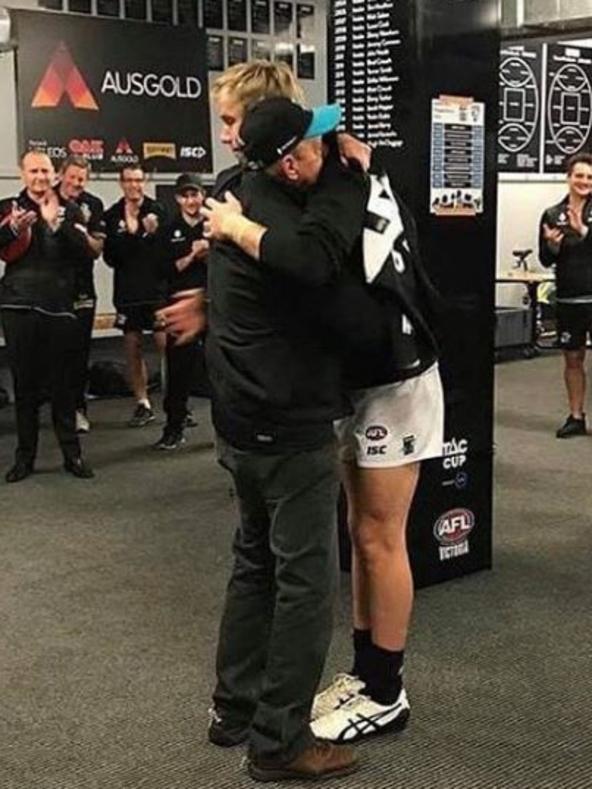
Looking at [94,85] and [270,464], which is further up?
[94,85]

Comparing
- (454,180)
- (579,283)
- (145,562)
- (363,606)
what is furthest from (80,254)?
(363,606)

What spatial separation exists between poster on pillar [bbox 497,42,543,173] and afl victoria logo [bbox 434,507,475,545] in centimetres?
638

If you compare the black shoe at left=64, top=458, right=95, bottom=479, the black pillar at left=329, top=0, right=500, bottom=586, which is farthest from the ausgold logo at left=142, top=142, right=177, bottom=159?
the black pillar at left=329, top=0, right=500, bottom=586

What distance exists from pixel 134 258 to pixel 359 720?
434 cm

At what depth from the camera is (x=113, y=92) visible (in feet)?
24.6

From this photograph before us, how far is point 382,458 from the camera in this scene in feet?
8.16

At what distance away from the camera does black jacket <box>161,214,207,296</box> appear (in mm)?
6191

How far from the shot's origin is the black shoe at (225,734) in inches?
104

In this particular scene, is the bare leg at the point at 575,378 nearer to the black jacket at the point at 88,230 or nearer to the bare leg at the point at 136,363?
the bare leg at the point at 136,363

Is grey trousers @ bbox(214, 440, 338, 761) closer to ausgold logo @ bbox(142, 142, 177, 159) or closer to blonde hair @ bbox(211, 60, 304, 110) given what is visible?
blonde hair @ bbox(211, 60, 304, 110)

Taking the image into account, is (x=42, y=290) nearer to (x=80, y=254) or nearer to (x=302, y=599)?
(x=80, y=254)

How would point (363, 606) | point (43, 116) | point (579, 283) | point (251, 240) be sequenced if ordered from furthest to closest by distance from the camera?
1. point (43, 116)
2. point (579, 283)
3. point (363, 606)
4. point (251, 240)

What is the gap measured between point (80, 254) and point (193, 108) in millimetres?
2862

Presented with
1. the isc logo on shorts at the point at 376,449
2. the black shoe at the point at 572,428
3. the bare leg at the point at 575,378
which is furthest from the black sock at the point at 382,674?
the bare leg at the point at 575,378
